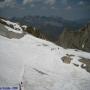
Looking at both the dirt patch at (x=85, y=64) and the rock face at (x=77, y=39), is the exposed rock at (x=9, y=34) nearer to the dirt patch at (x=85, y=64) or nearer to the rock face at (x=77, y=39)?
the dirt patch at (x=85, y=64)

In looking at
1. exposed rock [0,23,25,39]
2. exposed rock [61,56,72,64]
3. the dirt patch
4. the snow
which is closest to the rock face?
exposed rock [0,23,25,39]

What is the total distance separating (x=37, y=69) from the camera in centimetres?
3131

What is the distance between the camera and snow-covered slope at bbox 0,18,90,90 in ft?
86.2

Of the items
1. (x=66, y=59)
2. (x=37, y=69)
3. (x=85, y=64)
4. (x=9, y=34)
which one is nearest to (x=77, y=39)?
(x=9, y=34)

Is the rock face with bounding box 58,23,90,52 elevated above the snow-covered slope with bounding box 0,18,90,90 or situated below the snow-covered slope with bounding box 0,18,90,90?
below

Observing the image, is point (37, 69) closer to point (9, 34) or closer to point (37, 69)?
point (37, 69)

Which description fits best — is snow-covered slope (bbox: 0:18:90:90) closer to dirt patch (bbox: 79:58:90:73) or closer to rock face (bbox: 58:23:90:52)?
dirt patch (bbox: 79:58:90:73)

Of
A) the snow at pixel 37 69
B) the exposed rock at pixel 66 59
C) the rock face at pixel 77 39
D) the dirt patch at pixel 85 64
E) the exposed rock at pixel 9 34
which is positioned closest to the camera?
A: the snow at pixel 37 69

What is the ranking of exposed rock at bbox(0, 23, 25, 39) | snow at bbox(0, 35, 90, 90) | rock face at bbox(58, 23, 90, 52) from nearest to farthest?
snow at bbox(0, 35, 90, 90)
exposed rock at bbox(0, 23, 25, 39)
rock face at bbox(58, 23, 90, 52)

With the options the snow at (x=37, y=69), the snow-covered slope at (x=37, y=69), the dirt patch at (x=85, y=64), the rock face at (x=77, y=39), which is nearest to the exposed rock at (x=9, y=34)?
the snow-covered slope at (x=37, y=69)

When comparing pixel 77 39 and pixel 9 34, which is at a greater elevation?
pixel 9 34

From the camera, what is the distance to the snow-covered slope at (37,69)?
2627cm

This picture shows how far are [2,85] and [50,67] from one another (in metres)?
12.5

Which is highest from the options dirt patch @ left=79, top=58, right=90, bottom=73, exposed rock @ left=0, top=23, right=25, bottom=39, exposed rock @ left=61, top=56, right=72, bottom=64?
exposed rock @ left=0, top=23, right=25, bottom=39
